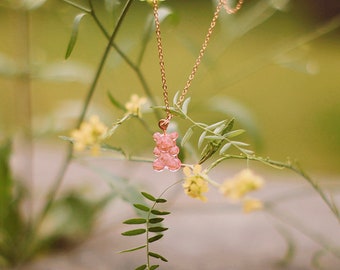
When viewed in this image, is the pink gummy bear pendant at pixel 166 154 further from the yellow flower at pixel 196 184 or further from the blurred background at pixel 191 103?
the blurred background at pixel 191 103

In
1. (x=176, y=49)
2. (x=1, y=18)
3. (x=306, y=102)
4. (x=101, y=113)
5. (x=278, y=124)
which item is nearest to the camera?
(x=101, y=113)

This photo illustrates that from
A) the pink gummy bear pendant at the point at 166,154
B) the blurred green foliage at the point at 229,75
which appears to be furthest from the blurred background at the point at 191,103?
the pink gummy bear pendant at the point at 166,154

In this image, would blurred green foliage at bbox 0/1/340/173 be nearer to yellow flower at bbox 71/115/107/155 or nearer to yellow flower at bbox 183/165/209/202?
yellow flower at bbox 71/115/107/155

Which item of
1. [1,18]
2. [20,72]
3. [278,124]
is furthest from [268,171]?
[1,18]

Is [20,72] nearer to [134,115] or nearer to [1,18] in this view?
[134,115]

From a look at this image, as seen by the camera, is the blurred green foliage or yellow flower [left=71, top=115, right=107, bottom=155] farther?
the blurred green foliage

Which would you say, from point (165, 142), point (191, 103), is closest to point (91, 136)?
point (165, 142)

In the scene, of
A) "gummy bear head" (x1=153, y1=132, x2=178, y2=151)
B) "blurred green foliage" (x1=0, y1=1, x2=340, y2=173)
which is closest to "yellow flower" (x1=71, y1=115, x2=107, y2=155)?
"gummy bear head" (x1=153, y1=132, x2=178, y2=151)

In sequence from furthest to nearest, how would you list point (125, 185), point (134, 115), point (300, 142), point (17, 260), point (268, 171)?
point (300, 142)
point (268, 171)
point (17, 260)
point (125, 185)
point (134, 115)

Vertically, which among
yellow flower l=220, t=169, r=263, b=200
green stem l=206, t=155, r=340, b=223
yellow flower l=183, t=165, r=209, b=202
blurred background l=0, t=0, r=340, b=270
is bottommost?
yellow flower l=220, t=169, r=263, b=200
